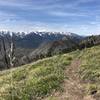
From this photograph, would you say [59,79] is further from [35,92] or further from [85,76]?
[35,92]

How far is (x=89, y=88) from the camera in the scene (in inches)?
821

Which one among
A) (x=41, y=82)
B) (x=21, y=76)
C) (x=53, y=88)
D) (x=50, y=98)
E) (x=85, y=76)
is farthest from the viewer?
(x=21, y=76)

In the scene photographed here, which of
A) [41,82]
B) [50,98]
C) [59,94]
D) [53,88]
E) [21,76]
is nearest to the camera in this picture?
[50,98]

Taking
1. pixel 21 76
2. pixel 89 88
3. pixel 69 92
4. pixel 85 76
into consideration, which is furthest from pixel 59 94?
pixel 21 76

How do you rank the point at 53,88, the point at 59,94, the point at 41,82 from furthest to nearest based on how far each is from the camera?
the point at 41,82 < the point at 53,88 < the point at 59,94

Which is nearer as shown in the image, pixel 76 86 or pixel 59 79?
pixel 76 86

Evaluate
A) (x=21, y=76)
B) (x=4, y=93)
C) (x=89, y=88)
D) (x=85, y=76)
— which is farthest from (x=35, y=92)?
(x=21, y=76)

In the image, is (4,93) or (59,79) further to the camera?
(59,79)

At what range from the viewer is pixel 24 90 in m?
21.9

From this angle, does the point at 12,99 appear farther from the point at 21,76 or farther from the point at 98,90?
the point at 21,76

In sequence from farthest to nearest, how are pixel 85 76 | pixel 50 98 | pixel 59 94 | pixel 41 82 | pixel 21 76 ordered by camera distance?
pixel 21 76
pixel 85 76
pixel 41 82
pixel 59 94
pixel 50 98

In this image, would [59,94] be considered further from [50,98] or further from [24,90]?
[24,90]

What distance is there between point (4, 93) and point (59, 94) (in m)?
4.12

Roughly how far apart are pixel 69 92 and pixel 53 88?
1.93m
